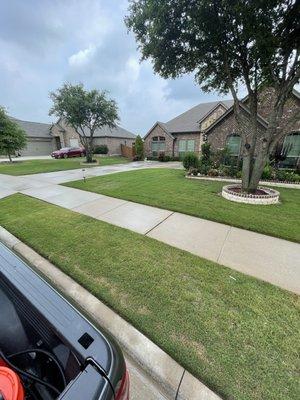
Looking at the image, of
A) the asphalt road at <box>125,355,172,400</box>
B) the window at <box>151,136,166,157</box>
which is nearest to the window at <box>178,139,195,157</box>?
the window at <box>151,136,166,157</box>

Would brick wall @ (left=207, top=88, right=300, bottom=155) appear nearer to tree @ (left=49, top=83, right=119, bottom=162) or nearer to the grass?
tree @ (left=49, top=83, right=119, bottom=162)

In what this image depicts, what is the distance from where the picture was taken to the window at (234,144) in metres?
15.2

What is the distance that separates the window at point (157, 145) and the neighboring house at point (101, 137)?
6214 mm

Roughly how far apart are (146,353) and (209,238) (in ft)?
8.89

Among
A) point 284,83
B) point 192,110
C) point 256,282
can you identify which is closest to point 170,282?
point 256,282

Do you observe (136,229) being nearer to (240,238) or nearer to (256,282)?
(240,238)

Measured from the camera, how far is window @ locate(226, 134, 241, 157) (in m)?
15.2

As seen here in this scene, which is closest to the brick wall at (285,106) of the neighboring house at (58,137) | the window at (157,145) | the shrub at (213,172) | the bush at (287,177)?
the bush at (287,177)

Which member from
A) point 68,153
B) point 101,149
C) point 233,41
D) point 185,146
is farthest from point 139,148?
point 233,41

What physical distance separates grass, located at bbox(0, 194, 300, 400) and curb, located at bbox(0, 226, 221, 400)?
70mm

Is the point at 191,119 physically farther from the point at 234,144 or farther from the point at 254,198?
the point at 254,198

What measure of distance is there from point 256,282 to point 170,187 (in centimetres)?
601

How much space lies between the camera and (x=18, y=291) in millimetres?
1356

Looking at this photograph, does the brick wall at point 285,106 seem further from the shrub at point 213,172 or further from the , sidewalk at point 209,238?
the , sidewalk at point 209,238
